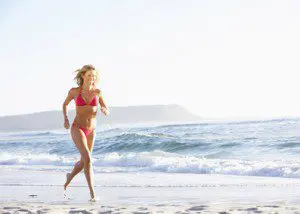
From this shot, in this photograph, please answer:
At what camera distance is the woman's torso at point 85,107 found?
7.00 m

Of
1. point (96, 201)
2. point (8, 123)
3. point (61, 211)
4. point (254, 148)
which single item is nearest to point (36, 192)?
point (96, 201)

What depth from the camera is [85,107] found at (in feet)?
22.9

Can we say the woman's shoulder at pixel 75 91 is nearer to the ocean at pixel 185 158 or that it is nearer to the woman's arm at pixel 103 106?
the woman's arm at pixel 103 106

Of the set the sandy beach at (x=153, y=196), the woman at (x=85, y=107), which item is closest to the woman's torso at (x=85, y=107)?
→ the woman at (x=85, y=107)

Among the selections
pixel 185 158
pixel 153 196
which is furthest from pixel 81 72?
pixel 185 158

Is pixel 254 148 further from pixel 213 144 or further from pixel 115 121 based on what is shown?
pixel 115 121

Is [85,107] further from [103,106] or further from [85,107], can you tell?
[103,106]

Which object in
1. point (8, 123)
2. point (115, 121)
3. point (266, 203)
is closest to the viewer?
point (266, 203)

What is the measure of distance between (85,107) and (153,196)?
1622 mm

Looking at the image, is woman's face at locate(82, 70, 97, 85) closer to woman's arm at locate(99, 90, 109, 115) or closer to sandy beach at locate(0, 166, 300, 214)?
woman's arm at locate(99, 90, 109, 115)

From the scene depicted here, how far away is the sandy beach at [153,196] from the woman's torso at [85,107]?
40.0 inches

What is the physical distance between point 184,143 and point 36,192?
13.2 metres

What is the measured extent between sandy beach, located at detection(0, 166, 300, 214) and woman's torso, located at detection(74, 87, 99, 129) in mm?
1017

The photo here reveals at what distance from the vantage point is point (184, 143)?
2125cm
